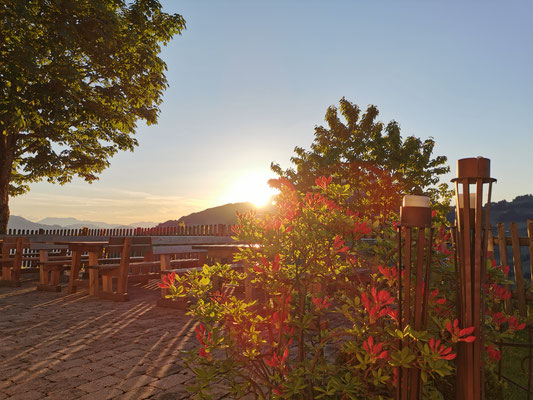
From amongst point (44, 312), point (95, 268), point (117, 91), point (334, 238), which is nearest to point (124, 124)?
point (117, 91)

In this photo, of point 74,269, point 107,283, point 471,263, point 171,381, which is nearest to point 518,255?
point 471,263

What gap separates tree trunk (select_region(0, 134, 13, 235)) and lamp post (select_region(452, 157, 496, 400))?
1768cm

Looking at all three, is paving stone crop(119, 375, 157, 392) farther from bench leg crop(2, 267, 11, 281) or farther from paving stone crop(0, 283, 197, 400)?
bench leg crop(2, 267, 11, 281)

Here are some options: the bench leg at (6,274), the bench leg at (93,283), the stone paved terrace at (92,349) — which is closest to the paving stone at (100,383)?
the stone paved terrace at (92,349)

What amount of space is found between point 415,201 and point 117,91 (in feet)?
50.6

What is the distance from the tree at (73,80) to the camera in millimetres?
11859

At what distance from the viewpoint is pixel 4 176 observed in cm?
1494

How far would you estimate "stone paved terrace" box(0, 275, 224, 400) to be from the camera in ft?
10.2

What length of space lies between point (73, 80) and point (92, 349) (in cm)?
1080

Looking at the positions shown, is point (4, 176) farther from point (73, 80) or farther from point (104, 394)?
point (104, 394)

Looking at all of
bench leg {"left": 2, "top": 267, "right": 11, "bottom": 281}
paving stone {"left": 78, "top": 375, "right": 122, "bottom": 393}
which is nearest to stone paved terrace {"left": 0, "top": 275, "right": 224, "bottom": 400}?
paving stone {"left": 78, "top": 375, "right": 122, "bottom": 393}

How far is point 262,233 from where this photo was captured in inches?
85.1

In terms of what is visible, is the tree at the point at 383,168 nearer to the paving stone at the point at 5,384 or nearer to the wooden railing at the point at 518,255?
the wooden railing at the point at 518,255

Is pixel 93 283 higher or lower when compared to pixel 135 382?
higher
